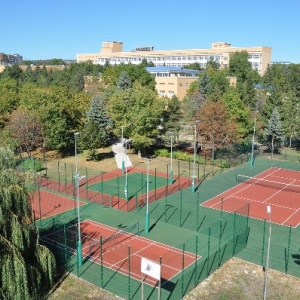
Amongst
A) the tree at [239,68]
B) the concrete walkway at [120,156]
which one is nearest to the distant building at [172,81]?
the tree at [239,68]

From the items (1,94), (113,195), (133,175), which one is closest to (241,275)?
(113,195)

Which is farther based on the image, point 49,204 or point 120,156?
point 120,156

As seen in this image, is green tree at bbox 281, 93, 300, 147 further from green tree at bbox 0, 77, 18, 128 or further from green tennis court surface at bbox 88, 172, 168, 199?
green tree at bbox 0, 77, 18, 128

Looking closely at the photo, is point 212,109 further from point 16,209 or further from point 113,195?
point 16,209

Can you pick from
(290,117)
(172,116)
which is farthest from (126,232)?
(290,117)

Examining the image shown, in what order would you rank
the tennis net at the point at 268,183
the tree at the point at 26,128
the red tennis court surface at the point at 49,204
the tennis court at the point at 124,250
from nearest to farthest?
the tennis court at the point at 124,250 < the red tennis court surface at the point at 49,204 < the tennis net at the point at 268,183 < the tree at the point at 26,128

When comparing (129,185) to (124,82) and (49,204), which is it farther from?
(124,82)

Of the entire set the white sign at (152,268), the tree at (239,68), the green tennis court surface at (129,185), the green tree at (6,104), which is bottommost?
the green tennis court surface at (129,185)

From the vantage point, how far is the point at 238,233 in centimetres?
2495

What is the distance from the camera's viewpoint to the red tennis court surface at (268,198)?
2977 centimetres

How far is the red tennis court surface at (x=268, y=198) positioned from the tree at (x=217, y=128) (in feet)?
18.3

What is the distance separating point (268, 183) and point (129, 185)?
13.1 m

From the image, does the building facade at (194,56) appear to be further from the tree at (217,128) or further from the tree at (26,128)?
the tree at (217,128)

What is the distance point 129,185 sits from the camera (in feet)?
121
